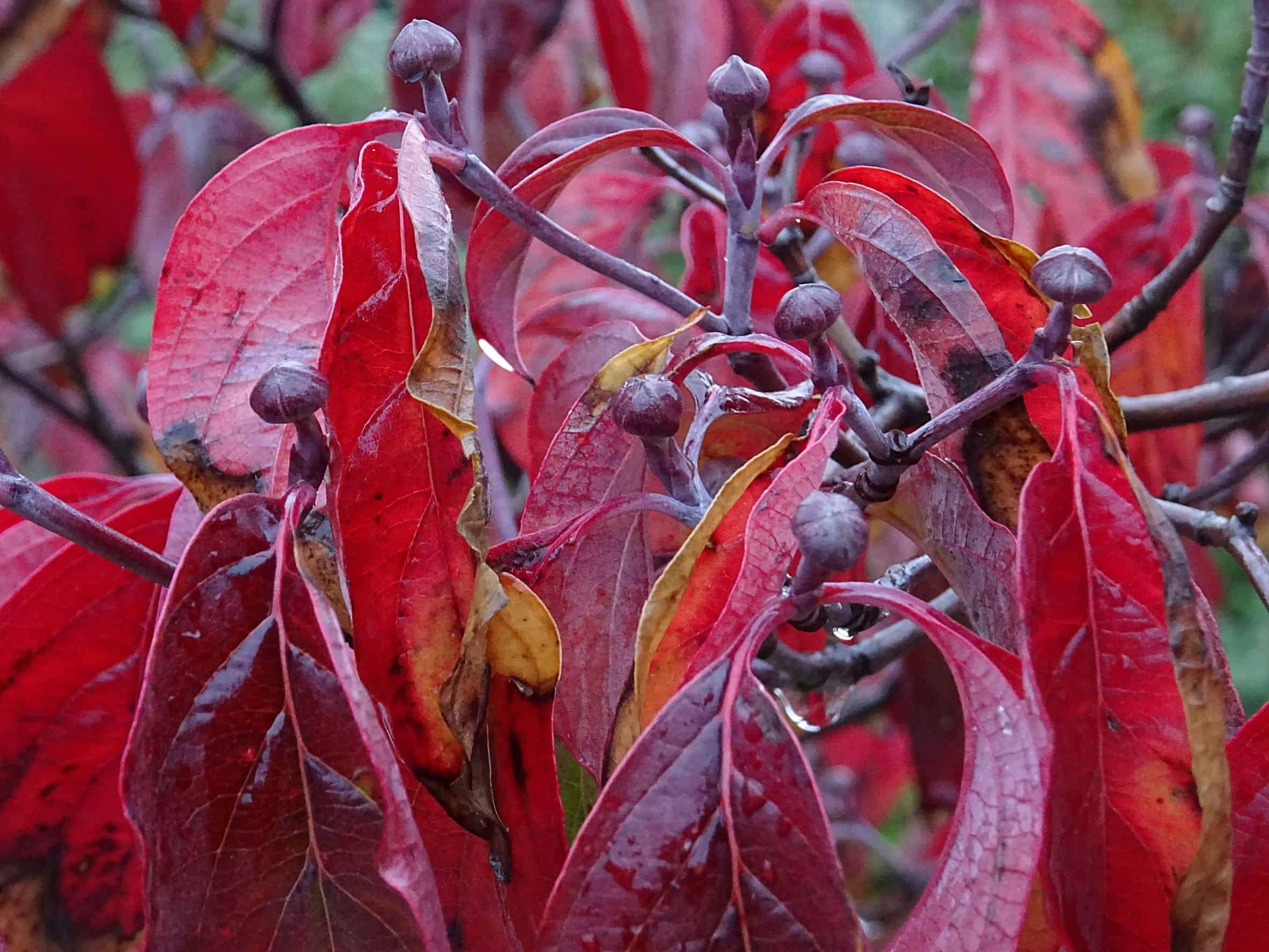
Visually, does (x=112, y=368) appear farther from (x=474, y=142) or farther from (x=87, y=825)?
(x=87, y=825)

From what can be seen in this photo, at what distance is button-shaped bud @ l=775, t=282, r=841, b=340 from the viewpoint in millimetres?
379

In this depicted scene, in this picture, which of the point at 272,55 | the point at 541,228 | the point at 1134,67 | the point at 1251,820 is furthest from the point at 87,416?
the point at 1134,67

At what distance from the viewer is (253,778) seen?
363mm

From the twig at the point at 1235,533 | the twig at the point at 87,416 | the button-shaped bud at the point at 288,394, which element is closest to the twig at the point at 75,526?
the button-shaped bud at the point at 288,394

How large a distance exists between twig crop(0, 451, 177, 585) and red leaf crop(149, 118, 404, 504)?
0.04 metres

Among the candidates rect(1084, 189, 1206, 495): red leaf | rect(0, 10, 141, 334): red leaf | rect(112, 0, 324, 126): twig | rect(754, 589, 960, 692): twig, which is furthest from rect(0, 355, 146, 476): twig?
rect(1084, 189, 1206, 495): red leaf

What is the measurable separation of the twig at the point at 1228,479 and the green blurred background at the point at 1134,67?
1.29 metres

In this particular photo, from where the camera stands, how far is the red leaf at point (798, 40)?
93 centimetres

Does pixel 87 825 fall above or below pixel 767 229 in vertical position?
below

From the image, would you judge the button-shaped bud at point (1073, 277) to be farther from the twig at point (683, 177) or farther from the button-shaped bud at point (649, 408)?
the twig at point (683, 177)

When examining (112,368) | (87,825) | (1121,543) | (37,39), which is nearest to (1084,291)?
(1121,543)

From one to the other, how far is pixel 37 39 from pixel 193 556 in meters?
0.82

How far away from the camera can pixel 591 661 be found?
0.43 meters

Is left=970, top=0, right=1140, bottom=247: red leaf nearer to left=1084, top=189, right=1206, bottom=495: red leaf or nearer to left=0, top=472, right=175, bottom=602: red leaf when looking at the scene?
left=1084, top=189, right=1206, bottom=495: red leaf
